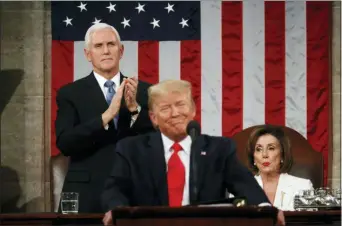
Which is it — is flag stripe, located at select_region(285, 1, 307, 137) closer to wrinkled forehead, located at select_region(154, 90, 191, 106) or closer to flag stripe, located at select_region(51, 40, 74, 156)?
flag stripe, located at select_region(51, 40, 74, 156)

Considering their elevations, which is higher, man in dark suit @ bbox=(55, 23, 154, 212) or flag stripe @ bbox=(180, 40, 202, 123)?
flag stripe @ bbox=(180, 40, 202, 123)

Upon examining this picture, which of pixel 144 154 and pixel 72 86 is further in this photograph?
pixel 72 86

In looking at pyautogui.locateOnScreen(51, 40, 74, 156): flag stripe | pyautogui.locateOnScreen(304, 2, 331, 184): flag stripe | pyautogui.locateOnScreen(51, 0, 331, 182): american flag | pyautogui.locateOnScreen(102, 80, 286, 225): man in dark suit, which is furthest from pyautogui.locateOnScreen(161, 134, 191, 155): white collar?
pyautogui.locateOnScreen(304, 2, 331, 184): flag stripe

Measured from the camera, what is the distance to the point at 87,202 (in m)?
6.82

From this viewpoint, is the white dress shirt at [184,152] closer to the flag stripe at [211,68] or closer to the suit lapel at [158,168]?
the suit lapel at [158,168]

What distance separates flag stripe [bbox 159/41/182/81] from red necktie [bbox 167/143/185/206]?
2.94m

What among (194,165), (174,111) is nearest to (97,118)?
(174,111)

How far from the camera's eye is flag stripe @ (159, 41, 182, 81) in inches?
335

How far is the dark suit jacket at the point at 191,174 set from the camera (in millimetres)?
5445

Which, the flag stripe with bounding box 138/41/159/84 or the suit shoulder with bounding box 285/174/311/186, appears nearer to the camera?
the suit shoulder with bounding box 285/174/311/186

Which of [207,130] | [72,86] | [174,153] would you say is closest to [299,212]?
[174,153]

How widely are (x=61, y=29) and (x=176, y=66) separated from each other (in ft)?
3.58

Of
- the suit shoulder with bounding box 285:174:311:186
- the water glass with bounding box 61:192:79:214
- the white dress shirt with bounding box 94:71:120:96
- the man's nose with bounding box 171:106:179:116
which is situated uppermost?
the white dress shirt with bounding box 94:71:120:96

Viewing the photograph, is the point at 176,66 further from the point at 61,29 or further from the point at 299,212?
the point at 299,212
